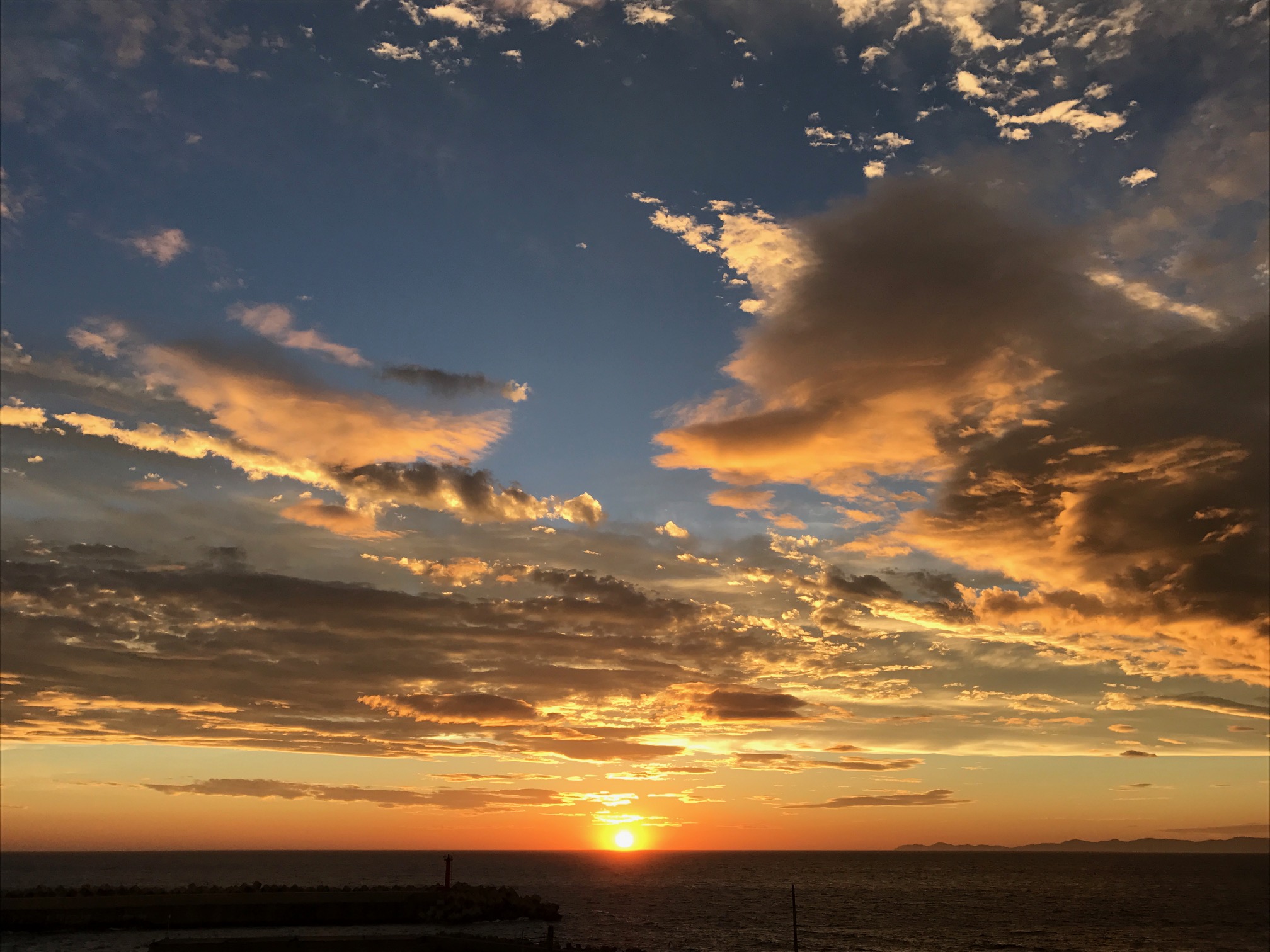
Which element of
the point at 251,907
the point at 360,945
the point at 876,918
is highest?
the point at 360,945

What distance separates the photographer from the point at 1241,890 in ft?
570

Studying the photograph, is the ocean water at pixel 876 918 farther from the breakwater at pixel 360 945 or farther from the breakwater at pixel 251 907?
the breakwater at pixel 360 945

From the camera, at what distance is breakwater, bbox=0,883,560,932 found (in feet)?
238

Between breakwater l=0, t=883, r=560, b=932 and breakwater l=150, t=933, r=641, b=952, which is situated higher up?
breakwater l=150, t=933, r=641, b=952

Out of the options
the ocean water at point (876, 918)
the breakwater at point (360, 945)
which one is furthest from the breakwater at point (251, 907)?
the breakwater at point (360, 945)

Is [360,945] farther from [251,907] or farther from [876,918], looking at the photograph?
[876,918]

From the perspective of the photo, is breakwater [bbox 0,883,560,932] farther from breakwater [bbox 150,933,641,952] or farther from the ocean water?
breakwater [bbox 150,933,641,952]

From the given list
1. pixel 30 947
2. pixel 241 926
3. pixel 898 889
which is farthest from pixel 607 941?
pixel 898 889

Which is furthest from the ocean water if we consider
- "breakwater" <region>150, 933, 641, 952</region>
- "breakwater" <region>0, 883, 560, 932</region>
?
"breakwater" <region>150, 933, 641, 952</region>

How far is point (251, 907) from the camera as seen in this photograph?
3068 inches

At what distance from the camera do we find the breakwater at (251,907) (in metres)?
72.7

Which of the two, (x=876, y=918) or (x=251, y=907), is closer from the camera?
(x=251, y=907)

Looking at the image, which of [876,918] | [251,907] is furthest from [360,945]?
[876,918]

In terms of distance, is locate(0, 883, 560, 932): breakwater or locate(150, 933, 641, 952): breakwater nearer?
locate(150, 933, 641, 952): breakwater
